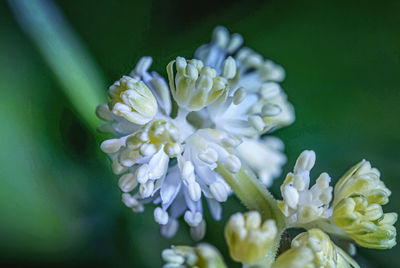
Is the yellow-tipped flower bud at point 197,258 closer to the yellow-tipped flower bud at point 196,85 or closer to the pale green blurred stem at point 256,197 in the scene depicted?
the pale green blurred stem at point 256,197

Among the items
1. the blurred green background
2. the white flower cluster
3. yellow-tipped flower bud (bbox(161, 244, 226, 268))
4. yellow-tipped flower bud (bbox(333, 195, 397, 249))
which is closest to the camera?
yellow-tipped flower bud (bbox(161, 244, 226, 268))

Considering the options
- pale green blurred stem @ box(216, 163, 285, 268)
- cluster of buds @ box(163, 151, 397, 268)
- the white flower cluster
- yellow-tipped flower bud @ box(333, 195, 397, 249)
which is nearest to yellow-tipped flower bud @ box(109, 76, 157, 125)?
the white flower cluster

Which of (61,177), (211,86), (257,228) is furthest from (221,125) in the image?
(61,177)

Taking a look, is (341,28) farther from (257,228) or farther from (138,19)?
A: (257,228)

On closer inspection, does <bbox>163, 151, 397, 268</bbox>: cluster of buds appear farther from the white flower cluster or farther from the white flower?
the white flower cluster

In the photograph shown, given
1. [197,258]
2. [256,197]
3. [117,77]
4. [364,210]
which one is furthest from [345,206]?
[117,77]

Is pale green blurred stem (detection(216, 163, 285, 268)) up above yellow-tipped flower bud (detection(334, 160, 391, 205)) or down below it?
above

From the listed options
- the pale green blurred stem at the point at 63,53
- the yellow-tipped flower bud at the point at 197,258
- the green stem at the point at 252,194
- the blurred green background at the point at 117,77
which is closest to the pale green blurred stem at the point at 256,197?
the green stem at the point at 252,194

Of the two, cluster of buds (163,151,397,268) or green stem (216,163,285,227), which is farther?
green stem (216,163,285,227)
